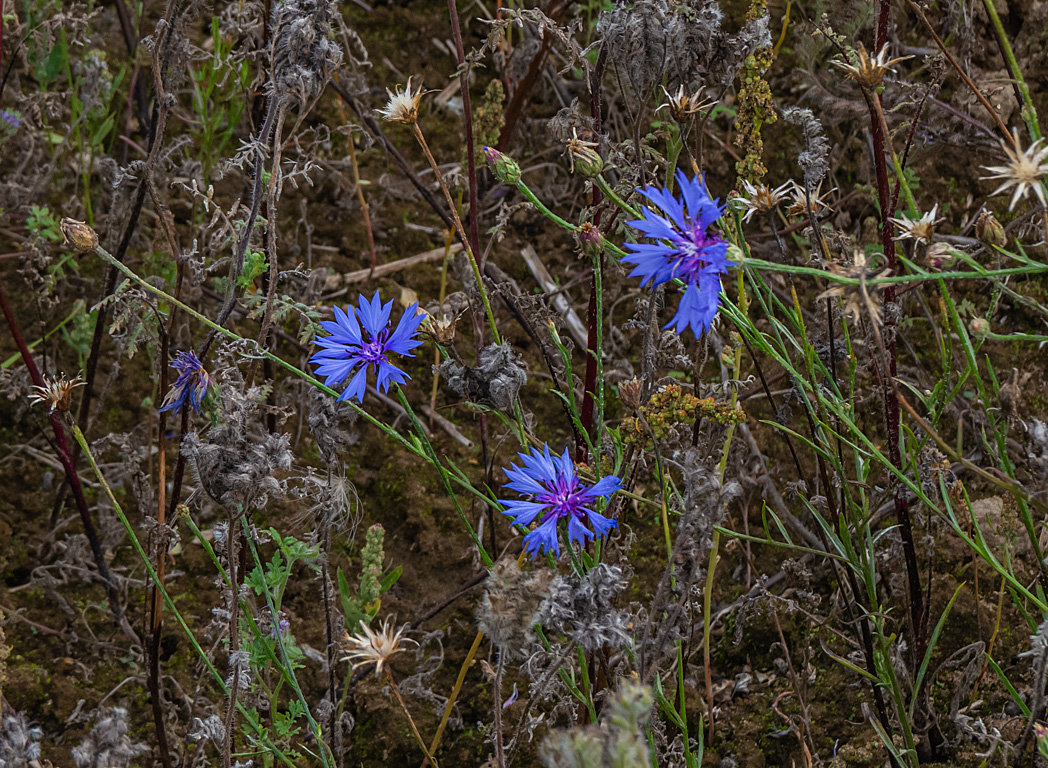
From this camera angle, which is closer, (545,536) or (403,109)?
(545,536)

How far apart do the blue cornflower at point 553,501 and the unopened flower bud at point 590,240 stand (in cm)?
31

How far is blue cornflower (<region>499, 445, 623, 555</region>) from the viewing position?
1142mm

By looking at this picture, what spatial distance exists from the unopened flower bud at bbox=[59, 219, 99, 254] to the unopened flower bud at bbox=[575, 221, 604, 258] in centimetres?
71

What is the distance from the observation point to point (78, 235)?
51.1 inches

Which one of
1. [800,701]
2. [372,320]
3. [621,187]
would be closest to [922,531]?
[800,701]

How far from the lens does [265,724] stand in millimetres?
1759

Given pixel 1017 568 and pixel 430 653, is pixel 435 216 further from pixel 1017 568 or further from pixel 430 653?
pixel 1017 568

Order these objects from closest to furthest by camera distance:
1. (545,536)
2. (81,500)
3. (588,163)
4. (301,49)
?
(545,536), (588,163), (301,49), (81,500)

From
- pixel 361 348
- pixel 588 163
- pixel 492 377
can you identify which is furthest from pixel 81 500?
pixel 588 163

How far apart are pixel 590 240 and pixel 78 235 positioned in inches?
29.0

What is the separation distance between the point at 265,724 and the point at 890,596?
1271 mm

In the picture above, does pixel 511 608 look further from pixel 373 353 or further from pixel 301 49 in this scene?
pixel 301 49

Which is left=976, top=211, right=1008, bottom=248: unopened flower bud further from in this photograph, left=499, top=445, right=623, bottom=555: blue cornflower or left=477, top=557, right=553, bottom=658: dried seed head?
left=477, top=557, right=553, bottom=658: dried seed head

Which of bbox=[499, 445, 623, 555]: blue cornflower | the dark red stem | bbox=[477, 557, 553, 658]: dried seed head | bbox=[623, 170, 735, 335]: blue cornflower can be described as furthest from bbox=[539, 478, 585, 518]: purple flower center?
the dark red stem
